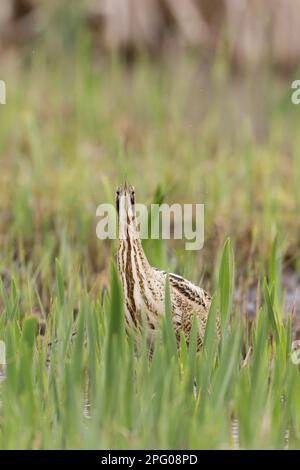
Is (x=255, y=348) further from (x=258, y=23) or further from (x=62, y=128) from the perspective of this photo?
(x=258, y=23)

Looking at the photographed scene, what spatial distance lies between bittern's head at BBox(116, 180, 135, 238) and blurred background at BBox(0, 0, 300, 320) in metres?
0.34

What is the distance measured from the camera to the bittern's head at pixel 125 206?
3650 mm

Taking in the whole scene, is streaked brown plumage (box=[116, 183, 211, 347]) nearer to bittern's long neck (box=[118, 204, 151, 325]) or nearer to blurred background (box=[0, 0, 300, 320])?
bittern's long neck (box=[118, 204, 151, 325])

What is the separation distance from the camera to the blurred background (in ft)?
18.1

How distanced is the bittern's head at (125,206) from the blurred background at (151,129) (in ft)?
1.11

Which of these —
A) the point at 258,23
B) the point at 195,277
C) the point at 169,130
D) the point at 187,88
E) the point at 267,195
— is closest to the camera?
the point at 195,277

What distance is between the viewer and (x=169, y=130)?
25.1 feet

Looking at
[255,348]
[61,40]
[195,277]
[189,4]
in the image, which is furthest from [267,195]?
[189,4]

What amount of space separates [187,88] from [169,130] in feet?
3.33

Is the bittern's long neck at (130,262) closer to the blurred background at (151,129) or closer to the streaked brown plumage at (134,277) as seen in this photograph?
the streaked brown plumage at (134,277)

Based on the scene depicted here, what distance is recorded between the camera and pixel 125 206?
366 cm

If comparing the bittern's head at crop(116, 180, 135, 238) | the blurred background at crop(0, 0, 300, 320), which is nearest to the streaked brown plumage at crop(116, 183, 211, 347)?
the bittern's head at crop(116, 180, 135, 238)

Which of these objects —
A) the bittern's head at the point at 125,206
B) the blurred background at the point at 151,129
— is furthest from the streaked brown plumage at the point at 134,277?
the blurred background at the point at 151,129
